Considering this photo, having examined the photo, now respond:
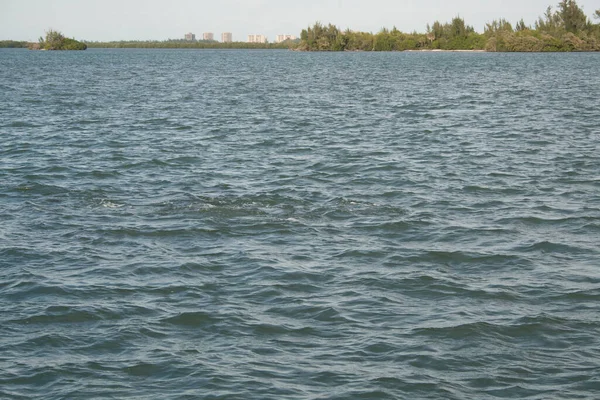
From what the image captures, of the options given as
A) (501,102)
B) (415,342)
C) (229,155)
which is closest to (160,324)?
(415,342)

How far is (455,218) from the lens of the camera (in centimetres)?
2058

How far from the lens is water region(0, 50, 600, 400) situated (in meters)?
11.8

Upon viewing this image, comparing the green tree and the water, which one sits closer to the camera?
the water

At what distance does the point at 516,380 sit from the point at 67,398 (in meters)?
6.14

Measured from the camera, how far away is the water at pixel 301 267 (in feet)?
38.9

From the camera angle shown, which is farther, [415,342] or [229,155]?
[229,155]

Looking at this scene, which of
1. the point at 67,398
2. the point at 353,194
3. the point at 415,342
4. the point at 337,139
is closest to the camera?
the point at 67,398

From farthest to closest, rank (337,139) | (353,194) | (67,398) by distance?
(337,139) → (353,194) → (67,398)

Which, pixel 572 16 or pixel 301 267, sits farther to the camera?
pixel 572 16

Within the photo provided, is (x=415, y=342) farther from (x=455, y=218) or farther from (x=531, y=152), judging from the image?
(x=531, y=152)

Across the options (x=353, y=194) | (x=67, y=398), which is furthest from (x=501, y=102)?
(x=67, y=398)

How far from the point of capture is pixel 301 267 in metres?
16.7

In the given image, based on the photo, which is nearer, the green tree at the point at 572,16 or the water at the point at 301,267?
the water at the point at 301,267

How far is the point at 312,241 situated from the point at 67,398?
8.34 metres
